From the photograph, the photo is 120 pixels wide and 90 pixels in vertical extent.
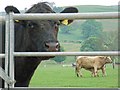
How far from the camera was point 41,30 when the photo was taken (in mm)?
5141

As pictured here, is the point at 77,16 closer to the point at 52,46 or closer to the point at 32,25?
the point at 52,46

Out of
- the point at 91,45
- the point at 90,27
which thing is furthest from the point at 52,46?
the point at 90,27

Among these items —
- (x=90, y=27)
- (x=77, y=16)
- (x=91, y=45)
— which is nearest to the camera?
(x=77, y=16)

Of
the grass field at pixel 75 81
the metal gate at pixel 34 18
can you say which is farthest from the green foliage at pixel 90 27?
the metal gate at pixel 34 18

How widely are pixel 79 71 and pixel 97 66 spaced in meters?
1.28

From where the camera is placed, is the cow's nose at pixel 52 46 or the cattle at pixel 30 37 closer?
the cow's nose at pixel 52 46

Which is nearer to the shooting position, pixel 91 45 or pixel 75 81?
pixel 75 81

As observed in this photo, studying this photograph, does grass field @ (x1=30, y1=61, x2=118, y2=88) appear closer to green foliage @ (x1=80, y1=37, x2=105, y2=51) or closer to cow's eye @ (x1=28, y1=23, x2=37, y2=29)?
green foliage @ (x1=80, y1=37, x2=105, y2=51)

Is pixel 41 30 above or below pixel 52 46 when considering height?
above

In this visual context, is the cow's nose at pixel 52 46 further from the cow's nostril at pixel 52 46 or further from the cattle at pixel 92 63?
the cattle at pixel 92 63

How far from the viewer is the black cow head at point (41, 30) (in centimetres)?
491

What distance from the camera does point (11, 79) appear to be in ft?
11.0

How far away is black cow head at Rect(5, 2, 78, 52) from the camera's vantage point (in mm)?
4914

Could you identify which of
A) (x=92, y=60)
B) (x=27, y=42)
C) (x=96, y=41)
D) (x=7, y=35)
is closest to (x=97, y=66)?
(x=92, y=60)
